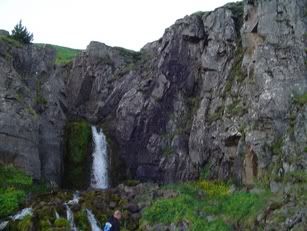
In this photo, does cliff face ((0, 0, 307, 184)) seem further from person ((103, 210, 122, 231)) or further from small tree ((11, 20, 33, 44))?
person ((103, 210, 122, 231))

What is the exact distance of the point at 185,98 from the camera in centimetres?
5197

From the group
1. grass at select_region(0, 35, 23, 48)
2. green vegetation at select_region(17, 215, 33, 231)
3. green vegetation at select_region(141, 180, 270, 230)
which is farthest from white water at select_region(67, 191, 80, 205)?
grass at select_region(0, 35, 23, 48)

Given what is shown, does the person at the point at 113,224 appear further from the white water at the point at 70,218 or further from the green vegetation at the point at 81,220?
the green vegetation at the point at 81,220

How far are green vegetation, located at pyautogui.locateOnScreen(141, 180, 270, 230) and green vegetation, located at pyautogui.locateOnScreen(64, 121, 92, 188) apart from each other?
14.1 meters

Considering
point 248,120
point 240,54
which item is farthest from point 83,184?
point 240,54

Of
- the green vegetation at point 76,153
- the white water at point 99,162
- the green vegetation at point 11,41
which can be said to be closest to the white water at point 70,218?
the white water at point 99,162

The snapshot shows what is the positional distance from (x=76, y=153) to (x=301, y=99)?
21055 mm

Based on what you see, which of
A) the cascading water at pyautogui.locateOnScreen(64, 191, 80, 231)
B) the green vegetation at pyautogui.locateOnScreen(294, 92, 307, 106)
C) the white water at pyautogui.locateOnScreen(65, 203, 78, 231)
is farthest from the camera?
the green vegetation at pyautogui.locateOnScreen(294, 92, 307, 106)

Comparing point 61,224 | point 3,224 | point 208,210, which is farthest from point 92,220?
point 208,210

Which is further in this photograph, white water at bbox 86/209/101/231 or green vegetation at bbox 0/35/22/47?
green vegetation at bbox 0/35/22/47

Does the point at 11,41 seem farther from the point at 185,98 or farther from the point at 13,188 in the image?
the point at 13,188

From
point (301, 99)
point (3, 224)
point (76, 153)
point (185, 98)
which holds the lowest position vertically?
point (3, 224)

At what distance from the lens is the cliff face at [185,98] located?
40.9 meters

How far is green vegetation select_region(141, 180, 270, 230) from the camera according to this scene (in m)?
30.2
